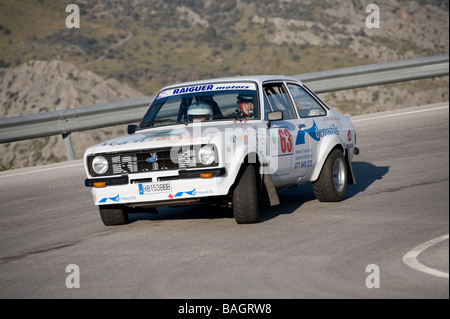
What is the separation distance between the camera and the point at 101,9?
200 feet

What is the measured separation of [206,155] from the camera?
7.87 m

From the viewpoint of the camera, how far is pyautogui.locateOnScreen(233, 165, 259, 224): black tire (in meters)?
7.92

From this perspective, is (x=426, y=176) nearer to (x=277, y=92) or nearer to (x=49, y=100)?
(x=277, y=92)

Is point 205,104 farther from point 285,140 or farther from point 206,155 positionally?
point 206,155

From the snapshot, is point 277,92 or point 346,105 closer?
point 277,92

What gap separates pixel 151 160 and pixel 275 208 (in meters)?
1.96

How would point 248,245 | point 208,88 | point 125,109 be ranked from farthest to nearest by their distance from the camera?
1. point 125,109
2. point 208,88
3. point 248,245

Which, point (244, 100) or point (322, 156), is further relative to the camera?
point (322, 156)

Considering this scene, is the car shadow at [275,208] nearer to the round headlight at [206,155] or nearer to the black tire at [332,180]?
the black tire at [332,180]

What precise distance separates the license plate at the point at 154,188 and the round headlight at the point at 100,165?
52 cm

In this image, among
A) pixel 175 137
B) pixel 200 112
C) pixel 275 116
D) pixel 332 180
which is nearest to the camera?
pixel 175 137

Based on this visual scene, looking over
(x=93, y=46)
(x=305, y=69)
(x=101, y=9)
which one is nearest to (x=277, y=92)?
(x=305, y=69)

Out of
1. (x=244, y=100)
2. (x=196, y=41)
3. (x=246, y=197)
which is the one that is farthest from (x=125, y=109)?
(x=196, y=41)
